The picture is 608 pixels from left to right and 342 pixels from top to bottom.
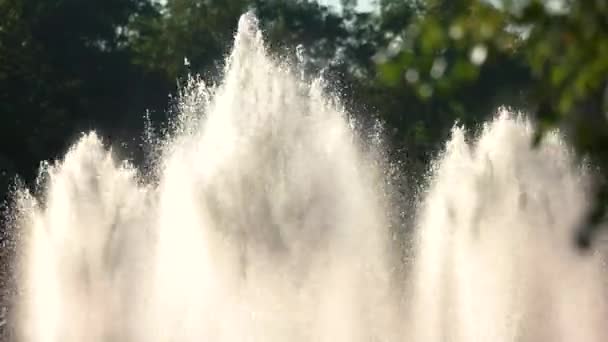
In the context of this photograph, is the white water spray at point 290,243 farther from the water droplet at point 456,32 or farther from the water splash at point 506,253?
the water droplet at point 456,32

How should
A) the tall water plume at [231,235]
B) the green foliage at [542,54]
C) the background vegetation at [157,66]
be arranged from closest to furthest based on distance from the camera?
the green foliage at [542,54], the tall water plume at [231,235], the background vegetation at [157,66]

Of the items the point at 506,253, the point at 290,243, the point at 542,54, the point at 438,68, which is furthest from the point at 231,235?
the point at 542,54

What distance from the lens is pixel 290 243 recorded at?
2283 cm

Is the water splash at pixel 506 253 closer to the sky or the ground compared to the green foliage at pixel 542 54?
closer to the sky

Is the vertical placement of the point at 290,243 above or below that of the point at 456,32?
above

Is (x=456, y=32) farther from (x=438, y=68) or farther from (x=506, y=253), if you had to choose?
(x=506, y=253)

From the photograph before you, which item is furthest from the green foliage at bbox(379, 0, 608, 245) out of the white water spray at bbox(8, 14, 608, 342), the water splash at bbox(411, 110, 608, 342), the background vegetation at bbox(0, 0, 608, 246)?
the background vegetation at bbox(0, 0, 608, 246)

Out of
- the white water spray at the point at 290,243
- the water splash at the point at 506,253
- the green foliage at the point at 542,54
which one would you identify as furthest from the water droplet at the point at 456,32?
the water splash at the point at 506,253

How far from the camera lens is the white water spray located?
22.6 m

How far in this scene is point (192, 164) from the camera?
24344 mm

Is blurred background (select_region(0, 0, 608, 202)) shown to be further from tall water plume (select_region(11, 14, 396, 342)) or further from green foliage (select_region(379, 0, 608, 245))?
green foliage (select_region(379, 0, 608, 245))

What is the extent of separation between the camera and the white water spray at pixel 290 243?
2256 centimetres

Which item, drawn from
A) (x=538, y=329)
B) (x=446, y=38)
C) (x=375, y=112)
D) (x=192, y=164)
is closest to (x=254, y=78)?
(x=192, y=164)

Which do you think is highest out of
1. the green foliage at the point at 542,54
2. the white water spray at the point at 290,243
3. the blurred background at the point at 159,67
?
the blurred background at the point at 159,67
